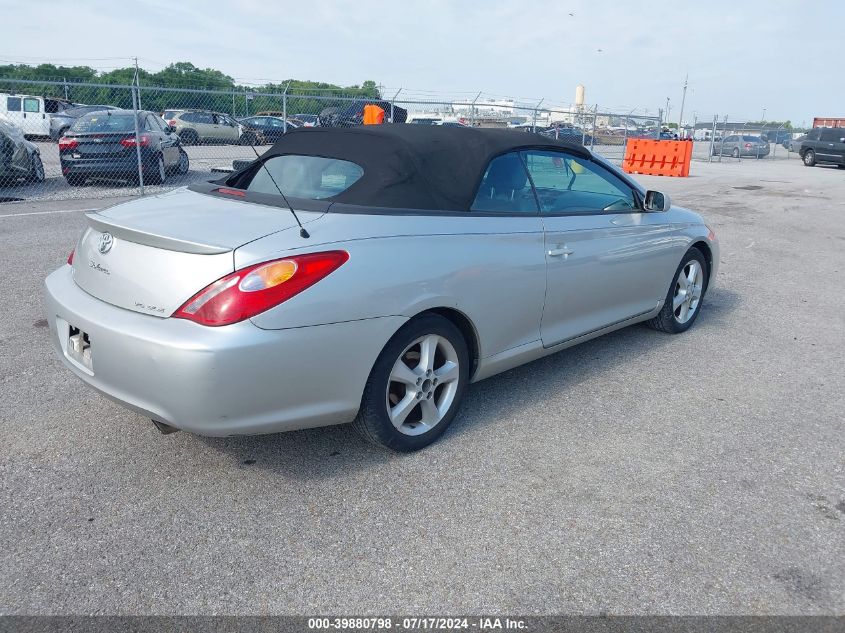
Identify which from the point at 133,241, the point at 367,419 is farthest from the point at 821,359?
the point at 133,241

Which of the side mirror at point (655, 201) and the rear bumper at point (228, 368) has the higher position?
the side mirror at point (655, 201)

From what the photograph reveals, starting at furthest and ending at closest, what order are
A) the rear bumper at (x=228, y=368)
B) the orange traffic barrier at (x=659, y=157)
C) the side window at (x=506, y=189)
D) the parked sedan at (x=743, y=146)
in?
the parked sedan at (x=743, y=146) < the orange traffic barrier at (x=659, y=157) < the side window at (x=506, y=189) < the rear bumper at (x=228, y=368)

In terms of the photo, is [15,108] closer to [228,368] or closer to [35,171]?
[35,171]

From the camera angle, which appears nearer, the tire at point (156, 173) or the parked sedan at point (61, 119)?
the tire at point (156, 173)

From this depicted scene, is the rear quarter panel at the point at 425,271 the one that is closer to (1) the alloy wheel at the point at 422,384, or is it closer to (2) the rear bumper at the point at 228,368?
(2) the rear bumper at the point at 228,368

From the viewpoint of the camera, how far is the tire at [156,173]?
13148 millimetres

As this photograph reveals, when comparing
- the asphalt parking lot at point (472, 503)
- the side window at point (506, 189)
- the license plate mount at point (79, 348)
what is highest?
the side window at point (506, 189)

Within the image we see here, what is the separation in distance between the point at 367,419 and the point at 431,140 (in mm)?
1541

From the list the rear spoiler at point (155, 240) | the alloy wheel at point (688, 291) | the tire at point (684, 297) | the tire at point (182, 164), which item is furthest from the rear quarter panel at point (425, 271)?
the tire at point (182, 164)

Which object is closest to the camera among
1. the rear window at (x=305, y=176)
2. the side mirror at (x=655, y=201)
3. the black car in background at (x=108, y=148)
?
the rear window at (x=305, y=176)

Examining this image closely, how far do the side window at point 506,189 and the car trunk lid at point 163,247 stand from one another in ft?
3.36

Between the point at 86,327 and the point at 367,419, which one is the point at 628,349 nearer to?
the point at 367,419

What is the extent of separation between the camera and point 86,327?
9.59ft

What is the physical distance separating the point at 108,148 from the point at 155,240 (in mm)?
10991
